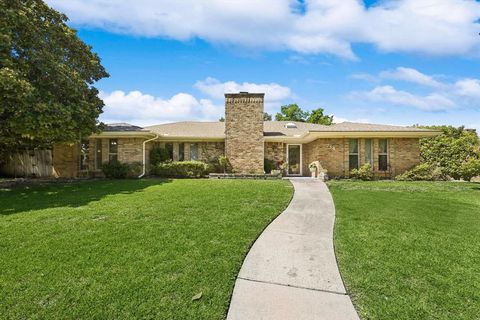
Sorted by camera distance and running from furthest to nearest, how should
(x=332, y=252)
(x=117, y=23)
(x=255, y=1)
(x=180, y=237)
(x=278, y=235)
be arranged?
(x=117, y=23) < (x=255, y=1) < (x=278, y=235) < (x=180, y=237) < (x=332, y=252)

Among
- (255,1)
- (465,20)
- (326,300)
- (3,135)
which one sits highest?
(255,1)

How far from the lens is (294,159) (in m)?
19.3

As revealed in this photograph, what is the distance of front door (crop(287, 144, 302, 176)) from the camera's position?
1917cm

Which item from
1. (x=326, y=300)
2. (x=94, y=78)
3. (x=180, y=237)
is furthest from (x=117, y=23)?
(x=326, y=300)

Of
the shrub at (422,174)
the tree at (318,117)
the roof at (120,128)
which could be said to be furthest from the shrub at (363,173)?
the tree at (318,117)

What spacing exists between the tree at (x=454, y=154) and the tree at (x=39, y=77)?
63.4 ft

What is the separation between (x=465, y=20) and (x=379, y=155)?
29.0ft

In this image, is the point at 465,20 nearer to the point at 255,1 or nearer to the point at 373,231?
the point at 255,1

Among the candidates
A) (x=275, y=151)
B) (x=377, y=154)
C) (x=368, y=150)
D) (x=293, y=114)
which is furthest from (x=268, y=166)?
(x=293, y=114)

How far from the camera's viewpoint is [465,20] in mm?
8742

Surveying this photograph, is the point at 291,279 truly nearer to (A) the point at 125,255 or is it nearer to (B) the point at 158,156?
(A) the point at 125,255

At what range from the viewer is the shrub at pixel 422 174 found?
1582 centimetres

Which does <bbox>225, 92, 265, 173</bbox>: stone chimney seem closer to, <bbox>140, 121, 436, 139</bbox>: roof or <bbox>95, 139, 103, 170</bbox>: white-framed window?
<bbox>140, 121, 436, 139</bbox>: roof

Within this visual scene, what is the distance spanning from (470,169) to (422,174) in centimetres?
214
